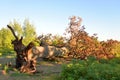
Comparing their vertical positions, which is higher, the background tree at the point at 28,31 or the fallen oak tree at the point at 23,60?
the background tree at the point at 28,31

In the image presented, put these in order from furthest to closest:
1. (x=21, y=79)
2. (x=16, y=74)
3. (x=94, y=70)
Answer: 1. (x=16, y=74)
2. (x=21, y=79)
3. (x=94, y=70)

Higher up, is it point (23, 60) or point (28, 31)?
point (28, 31)

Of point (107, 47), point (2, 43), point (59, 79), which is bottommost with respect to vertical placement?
point (59, 79)

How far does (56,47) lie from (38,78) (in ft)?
20.8

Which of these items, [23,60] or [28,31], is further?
[28,31]

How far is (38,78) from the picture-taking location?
33.8 ft

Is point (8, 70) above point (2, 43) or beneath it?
beneath

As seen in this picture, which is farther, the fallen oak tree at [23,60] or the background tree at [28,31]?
the background tree at [28,31]

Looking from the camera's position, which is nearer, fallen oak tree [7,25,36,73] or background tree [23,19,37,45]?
fallen oak tree [7,25,36,73]

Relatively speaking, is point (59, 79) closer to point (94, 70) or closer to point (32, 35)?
point (94, 70)

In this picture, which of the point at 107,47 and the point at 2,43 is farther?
the point at 2,43

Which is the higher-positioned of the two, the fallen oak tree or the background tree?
the background tree

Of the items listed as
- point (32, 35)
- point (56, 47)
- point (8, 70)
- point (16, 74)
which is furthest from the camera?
point (32, 35)

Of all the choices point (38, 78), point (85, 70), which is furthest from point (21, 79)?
point (85, 70)
